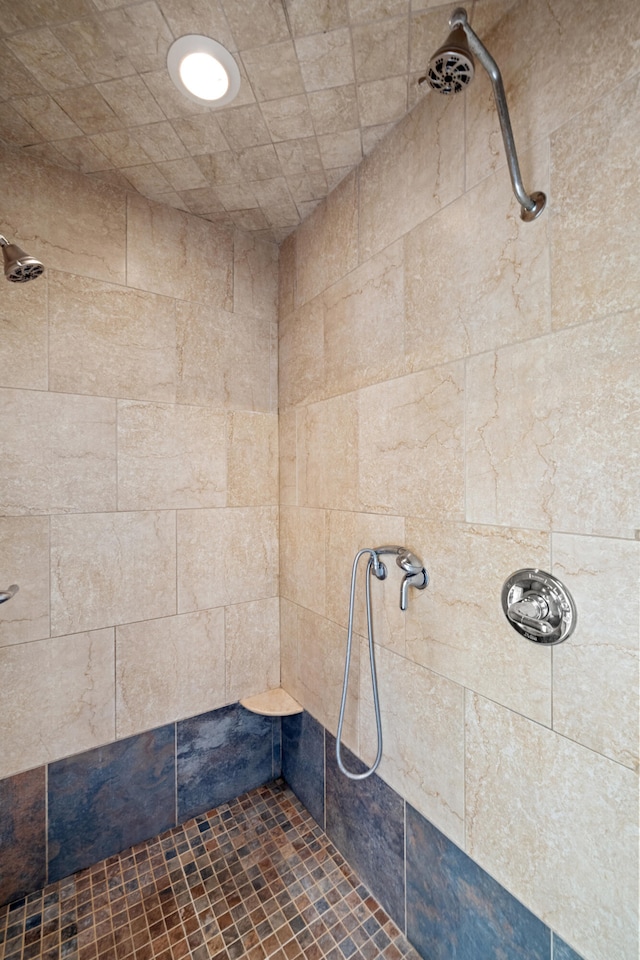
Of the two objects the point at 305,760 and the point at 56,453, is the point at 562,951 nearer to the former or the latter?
the point at 305,760

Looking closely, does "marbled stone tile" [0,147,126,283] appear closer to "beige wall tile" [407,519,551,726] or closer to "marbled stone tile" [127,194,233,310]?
"marbled stone tile" [127,194,233,310]

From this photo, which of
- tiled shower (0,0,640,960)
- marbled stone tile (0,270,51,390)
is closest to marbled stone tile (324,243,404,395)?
Result: tiled shower (0,0,640,960)

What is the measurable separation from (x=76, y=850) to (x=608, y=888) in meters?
1.74

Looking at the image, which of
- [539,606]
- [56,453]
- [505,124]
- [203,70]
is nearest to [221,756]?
[56,453]

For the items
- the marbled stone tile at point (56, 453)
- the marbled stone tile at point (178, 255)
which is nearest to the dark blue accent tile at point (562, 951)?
the marbled stone tile at point (56, 453)

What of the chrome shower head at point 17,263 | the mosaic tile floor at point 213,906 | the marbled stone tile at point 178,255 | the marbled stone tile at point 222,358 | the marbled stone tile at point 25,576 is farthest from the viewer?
the marbled stone tile at point 222,358

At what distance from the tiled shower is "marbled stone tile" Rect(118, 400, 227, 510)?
1 cm

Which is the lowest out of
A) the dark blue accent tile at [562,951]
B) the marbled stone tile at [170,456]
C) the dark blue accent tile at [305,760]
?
the dark blue accent tile at [305,760]

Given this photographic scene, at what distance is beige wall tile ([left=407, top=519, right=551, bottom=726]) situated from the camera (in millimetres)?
907

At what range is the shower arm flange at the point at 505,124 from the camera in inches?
28.8

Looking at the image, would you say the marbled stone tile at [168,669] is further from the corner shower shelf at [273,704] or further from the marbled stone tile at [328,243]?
the marbled stone tile at [328,243]

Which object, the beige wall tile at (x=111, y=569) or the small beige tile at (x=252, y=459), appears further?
the small beige tile at (x=252, y=459)

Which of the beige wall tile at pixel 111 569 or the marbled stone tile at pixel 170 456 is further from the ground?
the marbled stone tile at pixel 170 456

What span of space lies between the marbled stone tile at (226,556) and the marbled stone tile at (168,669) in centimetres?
9
